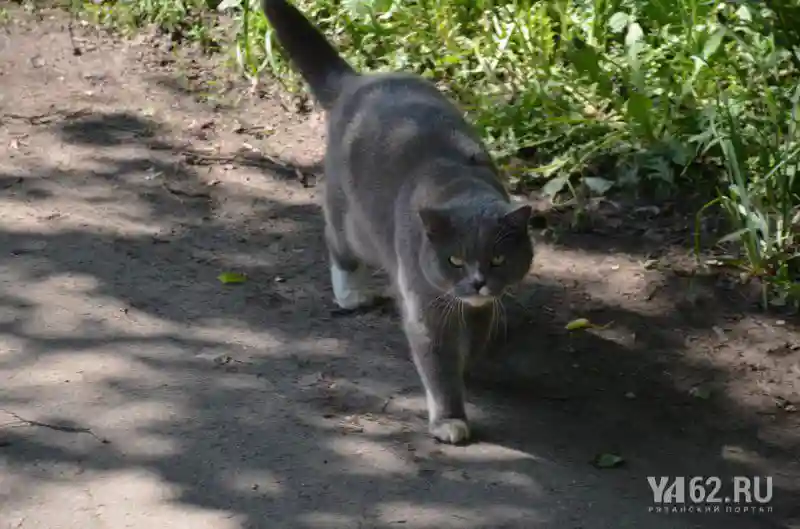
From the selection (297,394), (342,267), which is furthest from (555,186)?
(297,394)

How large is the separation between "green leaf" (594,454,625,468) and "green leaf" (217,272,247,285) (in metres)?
1.54

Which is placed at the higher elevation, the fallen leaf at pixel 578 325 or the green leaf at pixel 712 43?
the green leaf at pixel 712 43

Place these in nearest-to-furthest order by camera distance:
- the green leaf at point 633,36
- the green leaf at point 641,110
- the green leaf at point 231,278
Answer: the green leaf at point 231,278 < the green leaf at point 641,110 < the green leaf at point 633,36

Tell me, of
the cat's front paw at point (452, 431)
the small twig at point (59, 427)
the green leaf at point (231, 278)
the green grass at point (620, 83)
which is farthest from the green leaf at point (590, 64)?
the small twig at point (59, 427)

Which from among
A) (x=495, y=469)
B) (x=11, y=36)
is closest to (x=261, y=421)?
(x=495, y=469)

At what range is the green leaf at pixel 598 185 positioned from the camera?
474cm

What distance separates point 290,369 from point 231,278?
0.61 meters

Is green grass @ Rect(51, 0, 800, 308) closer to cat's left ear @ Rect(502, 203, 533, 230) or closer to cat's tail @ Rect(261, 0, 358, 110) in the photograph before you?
cat's tail @ Rect(261, 0, 358, 110)

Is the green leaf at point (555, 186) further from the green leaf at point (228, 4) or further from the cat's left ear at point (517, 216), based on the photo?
the green leaf at point (228, 4)

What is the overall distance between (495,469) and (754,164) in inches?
72.9

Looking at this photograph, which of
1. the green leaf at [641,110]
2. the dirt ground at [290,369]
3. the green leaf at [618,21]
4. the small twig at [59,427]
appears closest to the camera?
the dirt ground at [290,369]

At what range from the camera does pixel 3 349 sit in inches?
149

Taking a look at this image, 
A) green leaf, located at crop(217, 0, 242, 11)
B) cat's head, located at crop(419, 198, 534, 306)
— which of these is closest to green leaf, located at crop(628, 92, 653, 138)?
cat's head, located at crop(419, 198, 534, 306)

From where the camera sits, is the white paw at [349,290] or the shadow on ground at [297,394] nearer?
the shadow on ground at [297,394]
